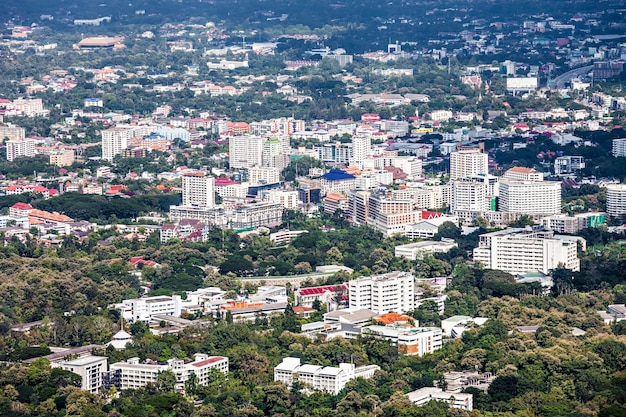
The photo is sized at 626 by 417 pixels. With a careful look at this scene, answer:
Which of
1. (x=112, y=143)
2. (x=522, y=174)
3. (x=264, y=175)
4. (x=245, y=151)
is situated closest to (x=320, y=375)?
(x=522, y=174)

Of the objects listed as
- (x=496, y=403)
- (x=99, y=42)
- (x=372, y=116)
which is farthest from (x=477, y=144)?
(x=99, y=42)

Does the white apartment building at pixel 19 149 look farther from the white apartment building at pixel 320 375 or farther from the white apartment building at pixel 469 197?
the white apartment building at pixel 320 375

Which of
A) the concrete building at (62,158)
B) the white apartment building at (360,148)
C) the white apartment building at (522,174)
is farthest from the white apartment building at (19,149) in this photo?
the white apartment building at (522,174)

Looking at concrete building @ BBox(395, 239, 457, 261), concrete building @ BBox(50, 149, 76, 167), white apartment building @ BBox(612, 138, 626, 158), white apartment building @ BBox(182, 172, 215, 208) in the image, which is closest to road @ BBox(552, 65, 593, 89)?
white apartment building @ BBox(612, 138, 626, 158)

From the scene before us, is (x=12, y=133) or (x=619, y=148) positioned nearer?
(x=619, y=148)

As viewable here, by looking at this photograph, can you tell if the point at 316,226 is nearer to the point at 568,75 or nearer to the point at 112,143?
the point at 112,143

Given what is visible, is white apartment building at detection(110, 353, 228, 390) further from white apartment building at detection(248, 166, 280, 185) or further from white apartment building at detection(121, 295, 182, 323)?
white apartment building at detection(248, 166, 280, 185)
